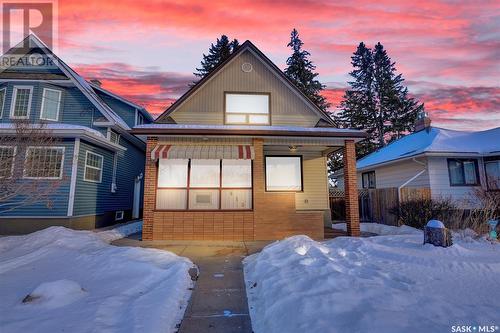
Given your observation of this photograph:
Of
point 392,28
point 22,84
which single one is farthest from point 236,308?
point 22,84

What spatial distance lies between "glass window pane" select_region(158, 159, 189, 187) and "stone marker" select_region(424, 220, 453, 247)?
858 centimetres

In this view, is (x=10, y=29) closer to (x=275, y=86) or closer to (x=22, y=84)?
(x=22, y=84)

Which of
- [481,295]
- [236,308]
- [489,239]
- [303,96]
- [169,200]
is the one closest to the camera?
[481,295]

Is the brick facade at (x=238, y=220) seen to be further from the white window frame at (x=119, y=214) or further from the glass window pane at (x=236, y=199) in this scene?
the white window frame at (x=119, y=214)

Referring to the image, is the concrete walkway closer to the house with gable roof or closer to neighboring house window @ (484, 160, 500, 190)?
the house with gable roof

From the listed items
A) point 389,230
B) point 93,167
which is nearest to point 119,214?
point 93,167

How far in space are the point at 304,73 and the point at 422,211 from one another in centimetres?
2355

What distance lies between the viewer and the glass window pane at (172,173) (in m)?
10.7

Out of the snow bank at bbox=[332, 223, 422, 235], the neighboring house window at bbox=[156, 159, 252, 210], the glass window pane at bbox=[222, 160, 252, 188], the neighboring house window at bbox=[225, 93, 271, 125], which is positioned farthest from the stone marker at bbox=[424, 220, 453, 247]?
the neighboring house window at bbox=[225, 93, 271, 125]

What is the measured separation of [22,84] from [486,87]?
34.1 metres

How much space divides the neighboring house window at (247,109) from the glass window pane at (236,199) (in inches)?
151

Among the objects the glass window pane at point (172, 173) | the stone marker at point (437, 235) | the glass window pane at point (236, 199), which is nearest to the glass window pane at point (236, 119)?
the glass window pane at point (172, 173)

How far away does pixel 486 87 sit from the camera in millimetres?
22094

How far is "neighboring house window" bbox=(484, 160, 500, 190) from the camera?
13.2m
